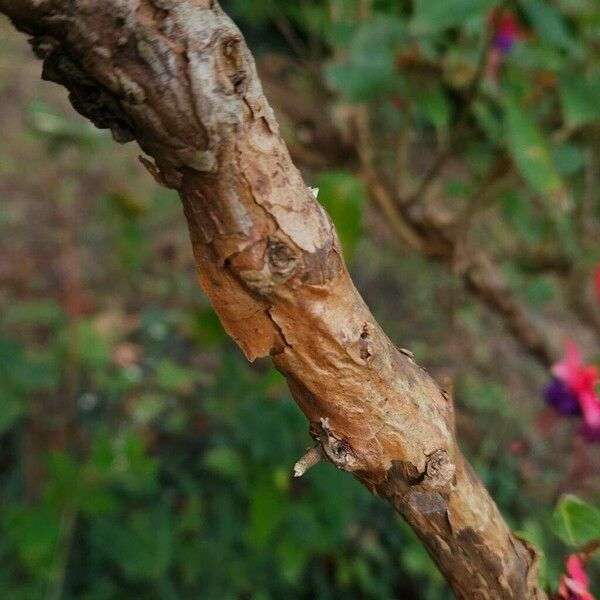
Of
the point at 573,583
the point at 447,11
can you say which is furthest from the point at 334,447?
the point at 447,11

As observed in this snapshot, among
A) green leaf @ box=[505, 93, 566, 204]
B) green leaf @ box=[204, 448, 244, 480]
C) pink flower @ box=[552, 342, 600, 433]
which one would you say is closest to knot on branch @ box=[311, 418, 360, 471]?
pink flower @ box=[552, 342, 600, 433]

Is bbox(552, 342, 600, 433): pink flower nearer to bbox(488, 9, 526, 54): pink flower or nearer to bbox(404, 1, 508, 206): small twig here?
bbox(404, 1, 508, 206): small twig

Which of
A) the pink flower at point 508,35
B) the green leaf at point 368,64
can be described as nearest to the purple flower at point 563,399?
the green leaf at point 368,64

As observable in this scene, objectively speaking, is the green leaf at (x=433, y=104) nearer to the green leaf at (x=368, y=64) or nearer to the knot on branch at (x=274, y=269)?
the green leaf at (x=368, y=64)

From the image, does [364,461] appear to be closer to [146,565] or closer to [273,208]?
[273,208]

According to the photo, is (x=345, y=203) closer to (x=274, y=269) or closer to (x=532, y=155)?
(x=532, y=155)
